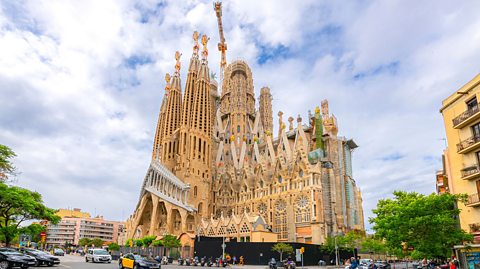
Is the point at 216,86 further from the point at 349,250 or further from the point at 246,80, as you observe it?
the point at 349,250

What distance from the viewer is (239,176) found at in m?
74.7

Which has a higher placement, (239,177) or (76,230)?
(239,177)

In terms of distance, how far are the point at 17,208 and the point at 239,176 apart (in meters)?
49.0

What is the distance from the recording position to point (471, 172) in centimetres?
2431

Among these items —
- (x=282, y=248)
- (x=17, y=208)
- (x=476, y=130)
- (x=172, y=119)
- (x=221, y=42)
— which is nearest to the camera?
(x=476, y=130)

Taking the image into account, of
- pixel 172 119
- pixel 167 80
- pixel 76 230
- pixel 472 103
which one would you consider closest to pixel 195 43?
pixel 167 80

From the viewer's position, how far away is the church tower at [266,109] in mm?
91375

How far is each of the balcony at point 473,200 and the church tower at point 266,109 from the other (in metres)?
66.1

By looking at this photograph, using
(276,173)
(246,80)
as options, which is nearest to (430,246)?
(276,173)

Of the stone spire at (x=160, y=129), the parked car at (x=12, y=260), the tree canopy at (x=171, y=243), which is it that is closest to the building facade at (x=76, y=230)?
the stone spire at (x=160, y=129)

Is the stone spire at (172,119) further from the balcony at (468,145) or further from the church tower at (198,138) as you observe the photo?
the balcony at (468,145)

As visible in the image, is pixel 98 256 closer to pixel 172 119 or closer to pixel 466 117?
pixel 466 117

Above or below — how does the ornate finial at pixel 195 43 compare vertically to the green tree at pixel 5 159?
above

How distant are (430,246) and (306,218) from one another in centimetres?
3492
